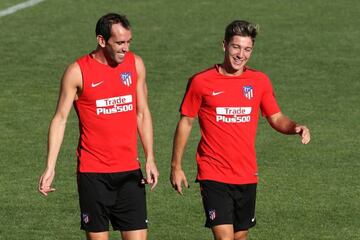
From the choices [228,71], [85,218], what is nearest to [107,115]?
[85,218]

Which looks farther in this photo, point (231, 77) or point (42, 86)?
point (42, 86)

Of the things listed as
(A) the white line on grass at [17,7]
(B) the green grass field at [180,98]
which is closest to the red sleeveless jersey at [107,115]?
(B) the green grass field at [180,98]

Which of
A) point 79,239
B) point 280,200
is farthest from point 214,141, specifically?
point 280,200

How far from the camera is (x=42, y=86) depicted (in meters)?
23.2

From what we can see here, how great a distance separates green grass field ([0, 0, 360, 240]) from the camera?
15539 mm

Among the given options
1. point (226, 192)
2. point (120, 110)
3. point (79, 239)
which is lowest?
point (79, 239)

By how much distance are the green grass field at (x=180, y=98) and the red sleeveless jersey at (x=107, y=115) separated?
2.86 meters

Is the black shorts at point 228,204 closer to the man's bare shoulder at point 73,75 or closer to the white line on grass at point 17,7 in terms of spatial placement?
the man's bare shoulder at point 73,75

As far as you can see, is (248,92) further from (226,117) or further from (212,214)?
(212,214)

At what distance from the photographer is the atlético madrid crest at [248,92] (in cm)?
1210

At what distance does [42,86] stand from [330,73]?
533cm

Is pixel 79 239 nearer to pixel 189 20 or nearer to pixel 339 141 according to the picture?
pixel 339 141

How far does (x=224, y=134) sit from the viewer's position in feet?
39.7

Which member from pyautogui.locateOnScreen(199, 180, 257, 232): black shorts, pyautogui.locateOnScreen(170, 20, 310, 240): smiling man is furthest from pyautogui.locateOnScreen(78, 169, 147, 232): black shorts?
pyautogui.locateOnScreen(199, 180, 257, 232): black shorts
